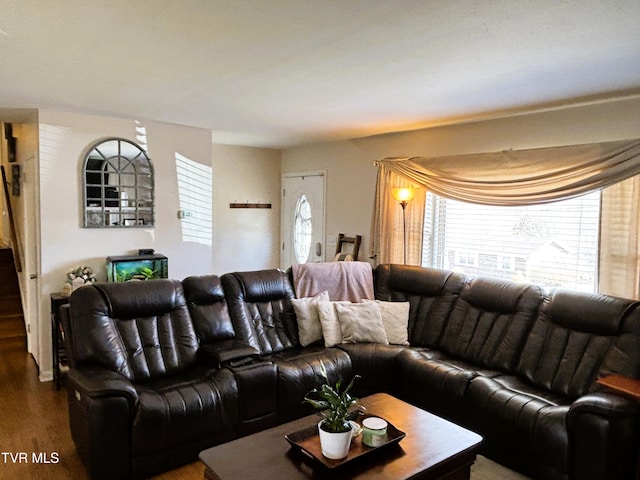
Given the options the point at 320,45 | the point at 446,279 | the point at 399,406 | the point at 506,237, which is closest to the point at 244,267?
the point at 446,279

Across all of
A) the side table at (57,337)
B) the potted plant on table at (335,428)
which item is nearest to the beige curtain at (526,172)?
the potted plant on table at (335,428)

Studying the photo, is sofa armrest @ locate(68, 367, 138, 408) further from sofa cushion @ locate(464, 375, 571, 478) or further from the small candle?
sofa cushion @ locate(464, 375, 571, 478)

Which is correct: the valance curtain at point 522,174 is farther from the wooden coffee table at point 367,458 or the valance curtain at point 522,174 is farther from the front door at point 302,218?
the wooden coffee table at point 367,458

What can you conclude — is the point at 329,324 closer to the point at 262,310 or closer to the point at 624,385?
the point at 262,310

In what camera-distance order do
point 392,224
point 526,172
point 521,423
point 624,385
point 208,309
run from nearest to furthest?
point 624,385 < point 521,423 < point 208,309 < point 526,172 < point 392,224

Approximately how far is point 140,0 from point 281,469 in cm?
205

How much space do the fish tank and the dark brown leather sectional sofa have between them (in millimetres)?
1040

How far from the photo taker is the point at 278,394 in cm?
314

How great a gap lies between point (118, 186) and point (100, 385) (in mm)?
2387

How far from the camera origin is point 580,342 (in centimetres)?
301

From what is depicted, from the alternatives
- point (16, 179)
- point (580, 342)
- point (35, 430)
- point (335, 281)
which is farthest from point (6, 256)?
point (580, 342)

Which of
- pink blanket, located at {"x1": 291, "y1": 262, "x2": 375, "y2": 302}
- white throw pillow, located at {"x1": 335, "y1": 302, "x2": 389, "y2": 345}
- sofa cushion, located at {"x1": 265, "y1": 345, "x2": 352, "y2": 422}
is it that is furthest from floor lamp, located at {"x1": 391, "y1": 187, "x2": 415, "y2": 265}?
sofa cushion, located at {"x1": 265, "y1": 345, "x2": 352, "y2": 422}

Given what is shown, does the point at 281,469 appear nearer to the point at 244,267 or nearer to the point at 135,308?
the point at 135,308

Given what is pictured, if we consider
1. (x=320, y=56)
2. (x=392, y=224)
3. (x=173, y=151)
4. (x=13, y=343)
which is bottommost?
(x=13, y=343)
